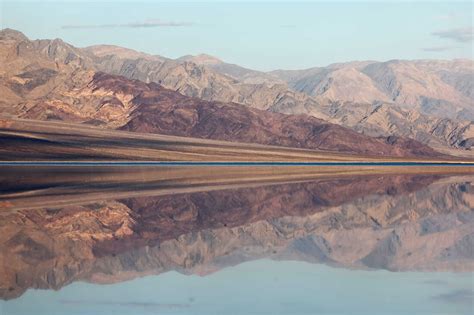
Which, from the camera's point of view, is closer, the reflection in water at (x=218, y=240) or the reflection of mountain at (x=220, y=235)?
the reflection in water at (x=218, y=240)

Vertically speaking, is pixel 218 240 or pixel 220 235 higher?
pixel 218 240

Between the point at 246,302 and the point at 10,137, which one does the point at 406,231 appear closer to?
the point at 246,302

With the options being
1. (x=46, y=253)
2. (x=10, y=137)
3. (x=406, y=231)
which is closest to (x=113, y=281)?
(x=46, y=253)

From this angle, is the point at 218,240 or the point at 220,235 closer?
the point at 218,240

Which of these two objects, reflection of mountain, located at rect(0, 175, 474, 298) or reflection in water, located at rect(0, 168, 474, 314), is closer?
reflection in water, located at rect(0, 168, 474, 314)
